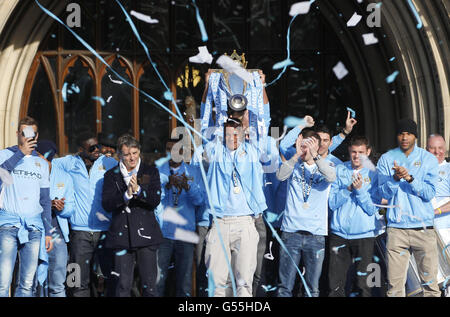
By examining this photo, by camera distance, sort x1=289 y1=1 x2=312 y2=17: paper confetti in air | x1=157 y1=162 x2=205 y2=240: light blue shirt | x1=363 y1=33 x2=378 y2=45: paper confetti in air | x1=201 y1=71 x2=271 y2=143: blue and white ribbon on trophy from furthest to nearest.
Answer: x1=289 y1=1 x2=312 y2=17: paper confetti in air, x1=363 y1=33 x2=378 y2=45: paper confetti in air, x1=201 y1=71 x2=271 y2=143: blue and white ribbon on trophy, x1=157 y1=162 x2=205 y2=240: light blue shirt

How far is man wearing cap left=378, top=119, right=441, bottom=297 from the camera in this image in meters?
6.73

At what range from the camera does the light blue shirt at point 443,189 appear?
728 cm

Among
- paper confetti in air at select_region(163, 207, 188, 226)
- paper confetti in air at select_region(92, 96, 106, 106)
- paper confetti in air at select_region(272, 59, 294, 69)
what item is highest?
paper confetti in air at select_region(272, 59, 294, 69)

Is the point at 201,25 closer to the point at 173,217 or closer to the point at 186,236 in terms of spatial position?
the point at 173,217

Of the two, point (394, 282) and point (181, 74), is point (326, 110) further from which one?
point (394, 282)

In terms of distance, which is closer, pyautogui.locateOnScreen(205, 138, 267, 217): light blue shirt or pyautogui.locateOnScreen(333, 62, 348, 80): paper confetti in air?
pyautogui.locateOnScreen(205, 138, 267, 217): light blue shirt

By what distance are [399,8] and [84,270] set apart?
416 centimetres

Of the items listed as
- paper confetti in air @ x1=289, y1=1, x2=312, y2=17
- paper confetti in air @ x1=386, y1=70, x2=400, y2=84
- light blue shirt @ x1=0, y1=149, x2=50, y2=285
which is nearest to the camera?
light blue shirt @ x1=0, y1=149, x2=50, y2=285

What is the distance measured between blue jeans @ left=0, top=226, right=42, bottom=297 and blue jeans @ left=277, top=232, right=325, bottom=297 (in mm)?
2202

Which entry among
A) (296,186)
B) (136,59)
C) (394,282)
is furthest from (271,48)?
(394,282)

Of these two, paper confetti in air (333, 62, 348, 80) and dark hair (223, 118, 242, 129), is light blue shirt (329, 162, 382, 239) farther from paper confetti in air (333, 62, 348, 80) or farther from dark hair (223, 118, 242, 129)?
paper confetti in air (333, 62, 348, 80)

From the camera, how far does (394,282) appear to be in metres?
6.71

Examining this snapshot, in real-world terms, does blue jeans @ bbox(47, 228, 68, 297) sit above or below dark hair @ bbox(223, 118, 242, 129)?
below

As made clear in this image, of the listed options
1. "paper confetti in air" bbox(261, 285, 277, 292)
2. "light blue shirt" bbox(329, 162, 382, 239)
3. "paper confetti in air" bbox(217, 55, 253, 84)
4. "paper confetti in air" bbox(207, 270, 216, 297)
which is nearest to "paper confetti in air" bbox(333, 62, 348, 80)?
"paper confetti in air" bbox(217, 55, 253, 84)
